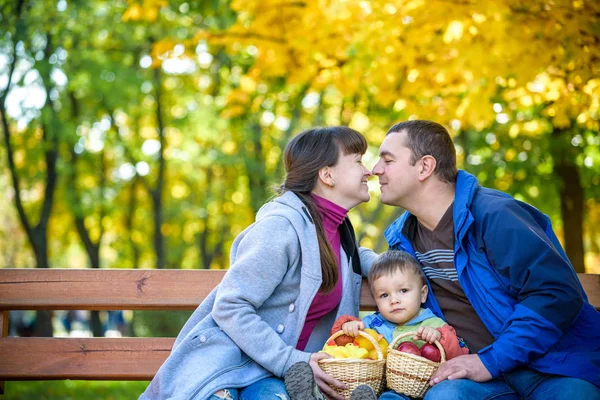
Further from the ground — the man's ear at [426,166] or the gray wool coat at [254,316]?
the man's ear at [426,166]

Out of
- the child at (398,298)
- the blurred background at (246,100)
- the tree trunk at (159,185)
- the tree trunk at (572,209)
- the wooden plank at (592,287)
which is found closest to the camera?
the child at (398,298)

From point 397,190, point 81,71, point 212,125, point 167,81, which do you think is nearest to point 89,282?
point 397,190

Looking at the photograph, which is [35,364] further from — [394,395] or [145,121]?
[145,121]

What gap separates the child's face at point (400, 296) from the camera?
3586mm

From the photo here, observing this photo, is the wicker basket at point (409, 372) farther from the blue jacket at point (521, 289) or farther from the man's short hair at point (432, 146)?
the man's short hair at point (432, 146)

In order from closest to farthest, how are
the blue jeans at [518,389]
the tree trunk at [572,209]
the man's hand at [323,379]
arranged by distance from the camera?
the blue jeans at [518,389] → the man's hand at [323,379] → the tree trunk at [572,209]

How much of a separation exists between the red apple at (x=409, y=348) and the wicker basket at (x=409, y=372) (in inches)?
1.9

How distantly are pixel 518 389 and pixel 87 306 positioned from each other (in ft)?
7.50

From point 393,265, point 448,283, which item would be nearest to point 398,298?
point 393,265

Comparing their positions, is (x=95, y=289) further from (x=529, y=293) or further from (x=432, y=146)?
(x=529, y=293)

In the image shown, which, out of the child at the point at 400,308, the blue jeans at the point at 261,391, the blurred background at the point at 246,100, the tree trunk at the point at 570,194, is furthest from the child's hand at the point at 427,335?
the tree trunk at the point at 570,194

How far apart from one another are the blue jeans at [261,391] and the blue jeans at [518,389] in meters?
0.46

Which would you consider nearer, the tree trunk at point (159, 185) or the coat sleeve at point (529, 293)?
the coat sleeve at point (529, 293)

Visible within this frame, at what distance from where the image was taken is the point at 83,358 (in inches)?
159
